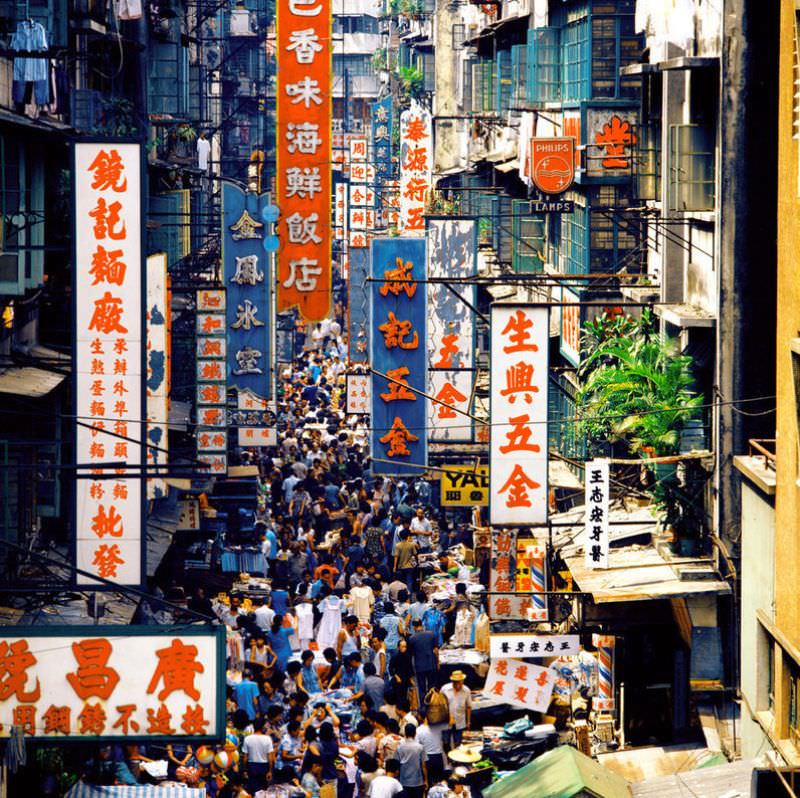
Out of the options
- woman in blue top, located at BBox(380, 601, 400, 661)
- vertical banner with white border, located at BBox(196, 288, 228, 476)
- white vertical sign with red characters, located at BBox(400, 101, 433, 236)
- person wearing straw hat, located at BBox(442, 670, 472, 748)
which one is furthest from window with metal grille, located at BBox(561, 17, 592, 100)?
white vertical sign with red characters, located at BBox(400, 101, 433, 236)

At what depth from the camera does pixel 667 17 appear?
23.0m

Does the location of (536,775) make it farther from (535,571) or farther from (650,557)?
(535,571)

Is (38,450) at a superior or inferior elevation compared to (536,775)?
superior

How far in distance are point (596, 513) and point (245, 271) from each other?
11.1 m

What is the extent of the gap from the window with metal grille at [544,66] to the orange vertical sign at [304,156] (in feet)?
13.2

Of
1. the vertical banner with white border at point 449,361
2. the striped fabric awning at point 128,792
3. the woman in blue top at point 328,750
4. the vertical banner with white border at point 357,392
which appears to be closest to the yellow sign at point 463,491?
the vertical banner with white border at point 449,361

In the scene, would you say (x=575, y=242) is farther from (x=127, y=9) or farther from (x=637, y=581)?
(x=637, y=581)

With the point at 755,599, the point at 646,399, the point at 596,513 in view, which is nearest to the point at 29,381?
the point at 596,513

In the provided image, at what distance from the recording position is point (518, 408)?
1939 cm

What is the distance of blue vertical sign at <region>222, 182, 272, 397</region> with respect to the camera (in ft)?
94.9

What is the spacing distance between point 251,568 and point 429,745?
410 inches

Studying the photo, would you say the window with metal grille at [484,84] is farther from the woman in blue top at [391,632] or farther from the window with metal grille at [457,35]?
the woman in blue top at [391,632]

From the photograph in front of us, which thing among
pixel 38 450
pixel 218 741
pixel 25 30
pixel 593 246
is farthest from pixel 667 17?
pixel 218 741

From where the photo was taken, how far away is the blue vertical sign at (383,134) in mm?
67869
